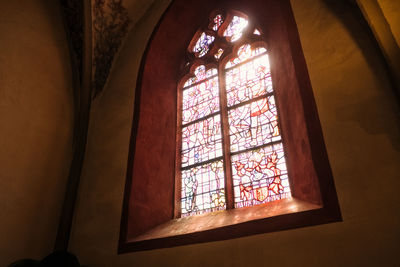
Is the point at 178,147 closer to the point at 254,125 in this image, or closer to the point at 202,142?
the point at 202,142

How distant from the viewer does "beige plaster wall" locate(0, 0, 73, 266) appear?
10.9ft

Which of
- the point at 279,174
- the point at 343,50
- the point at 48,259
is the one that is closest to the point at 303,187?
the point at 279,174

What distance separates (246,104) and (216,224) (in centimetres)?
156

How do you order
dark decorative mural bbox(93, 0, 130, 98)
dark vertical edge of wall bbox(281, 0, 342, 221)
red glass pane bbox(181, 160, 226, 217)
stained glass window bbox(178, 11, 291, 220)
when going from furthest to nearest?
dark decorative mural bbox(93, 0, 130, 98), red glass pane bbox(181, 160, 226, 217), stained glass window bbox(178, 11, 291, 220), dark vertical edge of wall bbox(281, 0, 342, 221)

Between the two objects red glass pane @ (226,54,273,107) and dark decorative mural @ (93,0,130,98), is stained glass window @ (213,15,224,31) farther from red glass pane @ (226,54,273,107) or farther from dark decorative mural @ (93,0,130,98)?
dark decorative mural @ (93,0,130,98)

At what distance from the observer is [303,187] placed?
294cm

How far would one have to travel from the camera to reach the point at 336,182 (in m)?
2.49

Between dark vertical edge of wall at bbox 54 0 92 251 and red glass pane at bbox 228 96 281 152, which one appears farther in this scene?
dark vertical edge of wall at bbox 54 0 92 251

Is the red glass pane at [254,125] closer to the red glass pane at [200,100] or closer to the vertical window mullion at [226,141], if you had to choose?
the vertical window mullion at [226,141]

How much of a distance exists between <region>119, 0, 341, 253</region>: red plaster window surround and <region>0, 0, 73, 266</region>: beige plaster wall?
89 centimetres

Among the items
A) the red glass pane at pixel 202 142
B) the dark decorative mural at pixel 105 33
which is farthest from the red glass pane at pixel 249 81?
the dark decorative mural at pixel 105 33

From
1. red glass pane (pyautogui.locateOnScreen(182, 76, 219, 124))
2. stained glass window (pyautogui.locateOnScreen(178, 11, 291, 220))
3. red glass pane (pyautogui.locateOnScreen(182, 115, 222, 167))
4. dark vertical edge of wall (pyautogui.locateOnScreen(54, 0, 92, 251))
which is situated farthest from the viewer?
red glass pane (pyautogui.locateOnScreen(182, 76, 219, 124))

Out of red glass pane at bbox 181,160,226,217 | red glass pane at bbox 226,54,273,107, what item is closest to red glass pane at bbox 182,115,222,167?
red glass pane at bbox 181,160,226,217

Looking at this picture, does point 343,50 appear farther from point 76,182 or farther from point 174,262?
point 76,182
